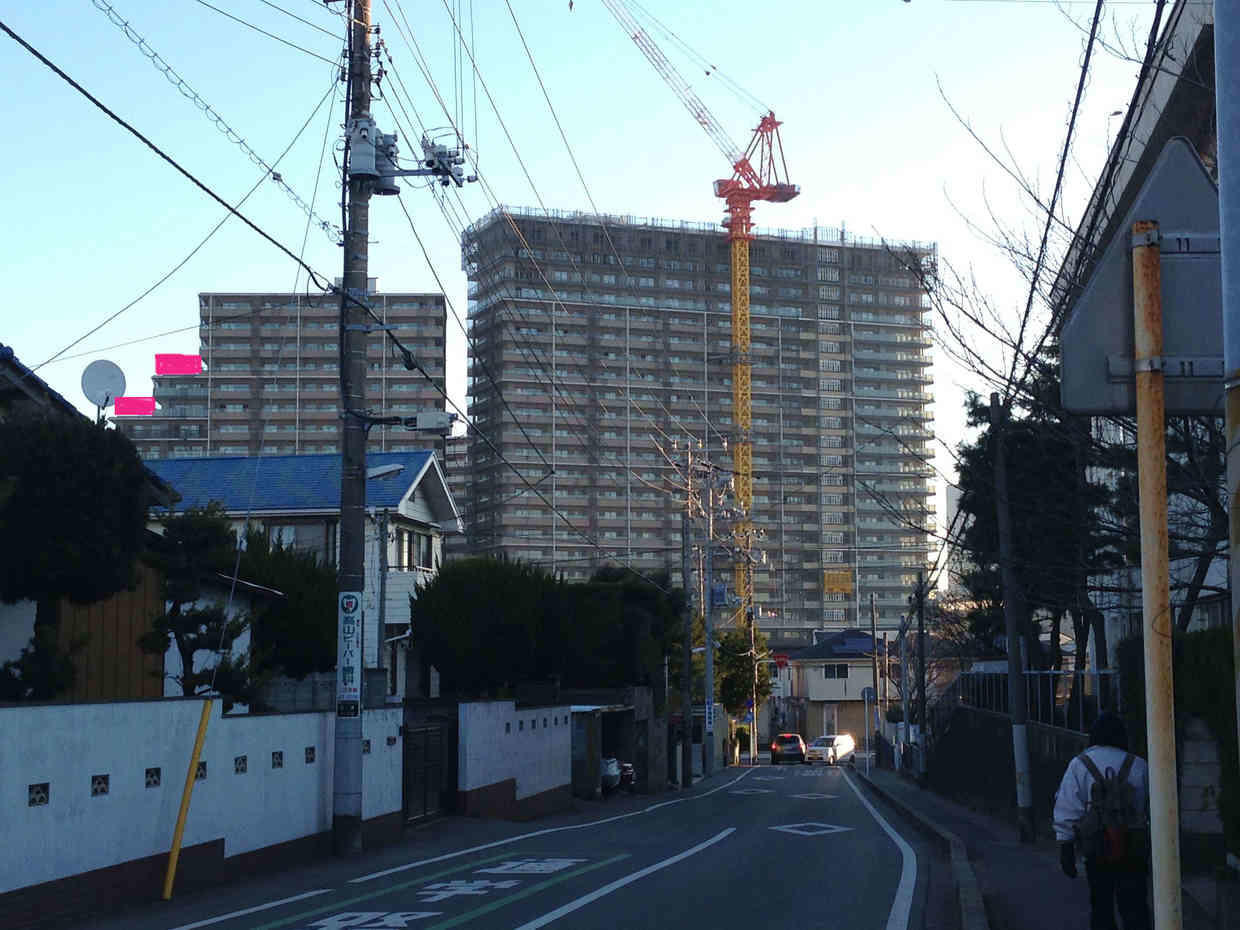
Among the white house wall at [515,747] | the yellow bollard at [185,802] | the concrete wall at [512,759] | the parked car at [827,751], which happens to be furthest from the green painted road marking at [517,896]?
the parked car at [827,751]

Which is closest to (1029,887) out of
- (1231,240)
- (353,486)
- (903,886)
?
(903,886)

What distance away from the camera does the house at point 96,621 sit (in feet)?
62.7

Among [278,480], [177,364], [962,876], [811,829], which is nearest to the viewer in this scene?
[962,876]

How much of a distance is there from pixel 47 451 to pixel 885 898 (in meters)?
11.2

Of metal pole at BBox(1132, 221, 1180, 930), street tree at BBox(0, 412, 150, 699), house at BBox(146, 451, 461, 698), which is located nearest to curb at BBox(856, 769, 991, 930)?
metal pole at BBox(1132, 221, 1180, 930)

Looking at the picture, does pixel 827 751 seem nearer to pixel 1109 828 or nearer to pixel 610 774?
pixel 610 774

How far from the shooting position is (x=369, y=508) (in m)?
40.6

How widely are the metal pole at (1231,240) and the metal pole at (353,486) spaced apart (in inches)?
630

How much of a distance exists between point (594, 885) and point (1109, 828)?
7.97m

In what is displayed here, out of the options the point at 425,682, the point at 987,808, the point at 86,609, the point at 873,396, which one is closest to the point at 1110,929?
the point at 86,609

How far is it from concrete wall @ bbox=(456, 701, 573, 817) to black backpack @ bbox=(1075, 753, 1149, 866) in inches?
780

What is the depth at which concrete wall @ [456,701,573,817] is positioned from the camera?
2734 centimetres

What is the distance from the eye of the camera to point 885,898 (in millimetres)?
14680

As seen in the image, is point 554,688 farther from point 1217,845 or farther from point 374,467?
point 1217,845
